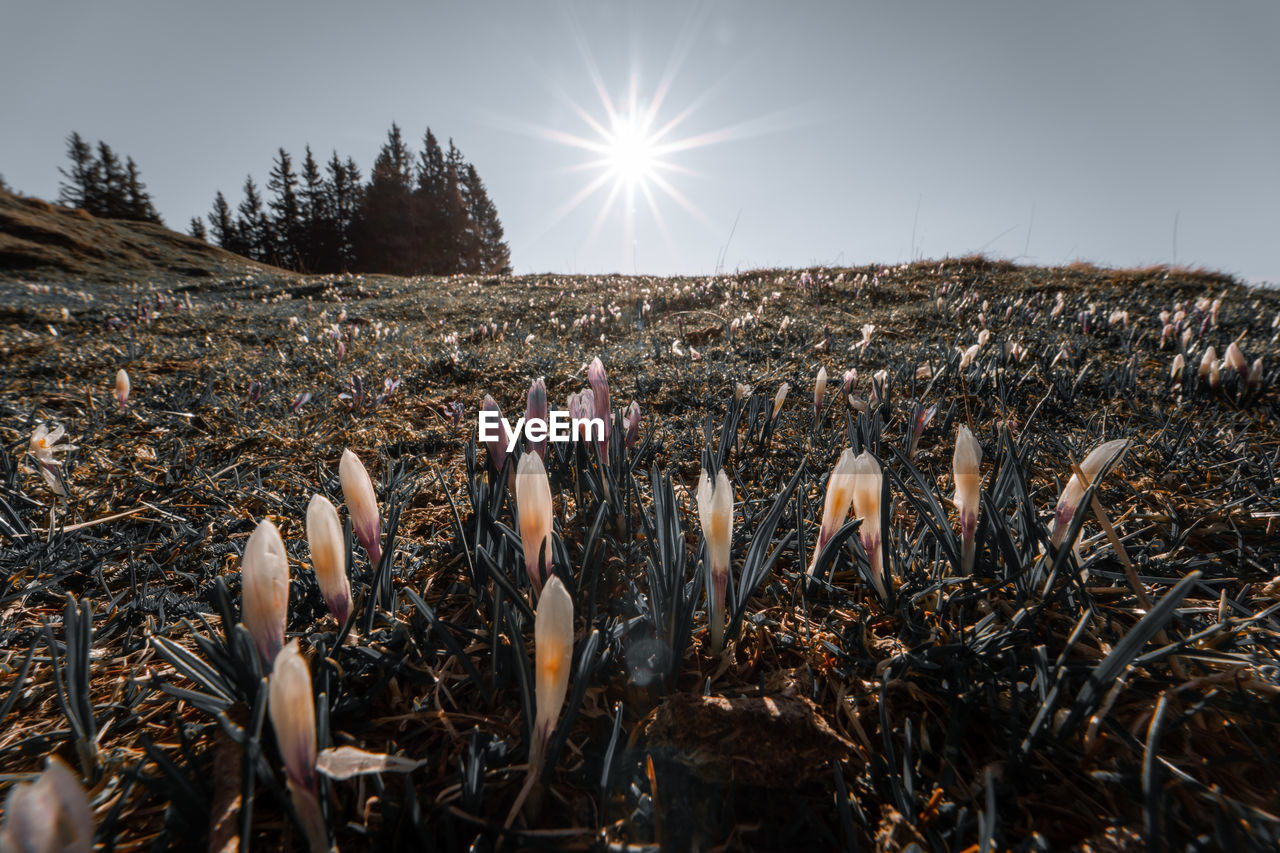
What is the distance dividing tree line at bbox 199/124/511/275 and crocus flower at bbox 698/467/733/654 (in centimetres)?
4966

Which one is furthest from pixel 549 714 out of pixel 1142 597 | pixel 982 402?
pixel 982 402

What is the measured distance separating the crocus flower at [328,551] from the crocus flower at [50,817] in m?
0.37

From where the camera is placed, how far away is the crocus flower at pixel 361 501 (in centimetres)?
100

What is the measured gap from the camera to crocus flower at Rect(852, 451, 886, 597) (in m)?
1.08

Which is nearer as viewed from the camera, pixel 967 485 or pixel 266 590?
pixel 266 590

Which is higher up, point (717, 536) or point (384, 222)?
point (384, 222)

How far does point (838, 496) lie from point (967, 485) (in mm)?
301

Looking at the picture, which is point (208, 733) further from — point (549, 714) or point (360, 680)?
point (549, 714)

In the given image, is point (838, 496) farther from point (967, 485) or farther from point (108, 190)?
point (108, 190)

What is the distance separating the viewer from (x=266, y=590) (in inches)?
30.0

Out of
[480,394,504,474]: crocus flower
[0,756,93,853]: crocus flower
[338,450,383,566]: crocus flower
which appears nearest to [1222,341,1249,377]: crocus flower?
[480,394,504,474]: crocus flower

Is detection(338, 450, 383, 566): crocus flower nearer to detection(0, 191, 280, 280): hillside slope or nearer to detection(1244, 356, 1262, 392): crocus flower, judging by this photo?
detection(1244, 356, 1262, 392): crocus flower

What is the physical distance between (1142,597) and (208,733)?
Result: 5.45 feet
